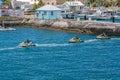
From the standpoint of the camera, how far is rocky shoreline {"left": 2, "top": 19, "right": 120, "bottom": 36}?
289 ft

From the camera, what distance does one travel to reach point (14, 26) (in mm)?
110125

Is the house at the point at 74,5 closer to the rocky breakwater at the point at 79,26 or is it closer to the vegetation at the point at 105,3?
the vegetation at the point at 105,3

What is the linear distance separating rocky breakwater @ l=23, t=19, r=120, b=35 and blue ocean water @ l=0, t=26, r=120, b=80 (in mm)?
5994

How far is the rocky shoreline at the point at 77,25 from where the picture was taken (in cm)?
8809

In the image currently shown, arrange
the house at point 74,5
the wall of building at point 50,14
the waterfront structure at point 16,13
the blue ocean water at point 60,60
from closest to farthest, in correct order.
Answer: the blue ocean water at point 60,60, the wall of building at point 50,14, the waterfront structure at point 16,13, the house at point 74,5

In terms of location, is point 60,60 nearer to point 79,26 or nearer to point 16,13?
point 79,26

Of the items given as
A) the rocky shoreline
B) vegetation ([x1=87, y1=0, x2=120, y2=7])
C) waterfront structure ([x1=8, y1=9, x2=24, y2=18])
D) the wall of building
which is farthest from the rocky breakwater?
vegetation ([x1=87, y1=0, x2=120, y2=7])

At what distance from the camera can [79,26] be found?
3804 inches

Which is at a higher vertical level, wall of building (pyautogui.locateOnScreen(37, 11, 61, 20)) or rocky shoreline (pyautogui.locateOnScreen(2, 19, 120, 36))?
wall of building (pyautogui.locateOnScreen(37, 11, 61, 20))

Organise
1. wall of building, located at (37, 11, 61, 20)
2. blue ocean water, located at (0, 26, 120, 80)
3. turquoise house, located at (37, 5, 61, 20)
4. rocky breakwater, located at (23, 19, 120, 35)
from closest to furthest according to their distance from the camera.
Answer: blue ocean water, located at (0, 26, 120, 80) < rocky breakwater, located at (23, 19, 120, 35) < turquoise house, located at (37, 5, 61, 20) < wall of building, located at (37, 11, 61, 20)

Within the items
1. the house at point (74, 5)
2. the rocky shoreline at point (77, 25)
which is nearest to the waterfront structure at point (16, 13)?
the rocky shoreline at point (77, 25)

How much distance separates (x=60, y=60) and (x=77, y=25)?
1514 inches

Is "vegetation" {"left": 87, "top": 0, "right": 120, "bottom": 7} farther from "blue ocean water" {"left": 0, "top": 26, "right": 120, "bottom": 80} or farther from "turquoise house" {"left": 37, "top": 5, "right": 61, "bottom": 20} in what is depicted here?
"blue ocean water" {"left": 0, "top": 26, "right": 120, "bottom": 80}

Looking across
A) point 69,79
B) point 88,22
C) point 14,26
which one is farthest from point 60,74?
point 14,26
